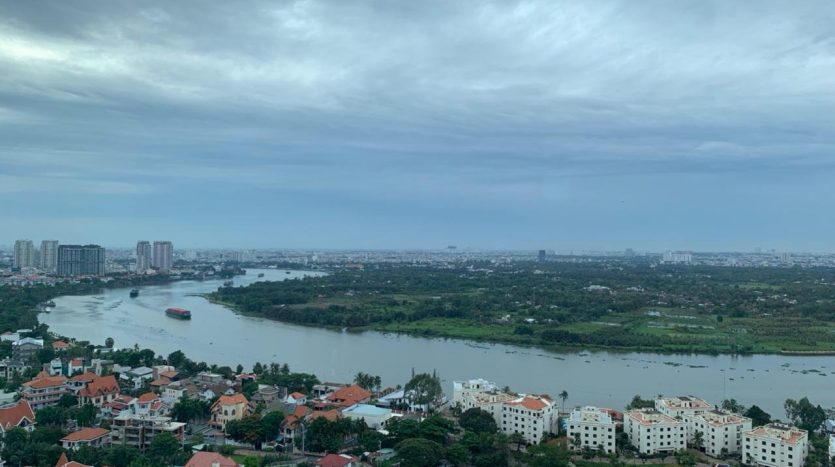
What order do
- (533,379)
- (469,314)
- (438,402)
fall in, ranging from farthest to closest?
(469,314) → (533,379) → (438,402)

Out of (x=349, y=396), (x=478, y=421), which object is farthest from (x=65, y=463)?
(x=478, y=421)

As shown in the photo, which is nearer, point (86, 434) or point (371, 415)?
point (86, 434)

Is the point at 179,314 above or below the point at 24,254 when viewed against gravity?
below

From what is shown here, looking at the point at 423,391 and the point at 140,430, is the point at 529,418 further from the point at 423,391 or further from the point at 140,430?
the point at 140,430

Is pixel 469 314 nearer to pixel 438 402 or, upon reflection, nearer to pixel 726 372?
pixel 726 372

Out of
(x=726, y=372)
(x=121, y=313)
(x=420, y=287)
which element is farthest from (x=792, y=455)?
(x=420, y=287)

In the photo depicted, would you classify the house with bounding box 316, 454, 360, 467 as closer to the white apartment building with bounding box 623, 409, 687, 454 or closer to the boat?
the white apartment building with bounding box 623, 409, 687, 454

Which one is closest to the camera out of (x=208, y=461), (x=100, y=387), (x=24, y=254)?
(x=208, y=461)
